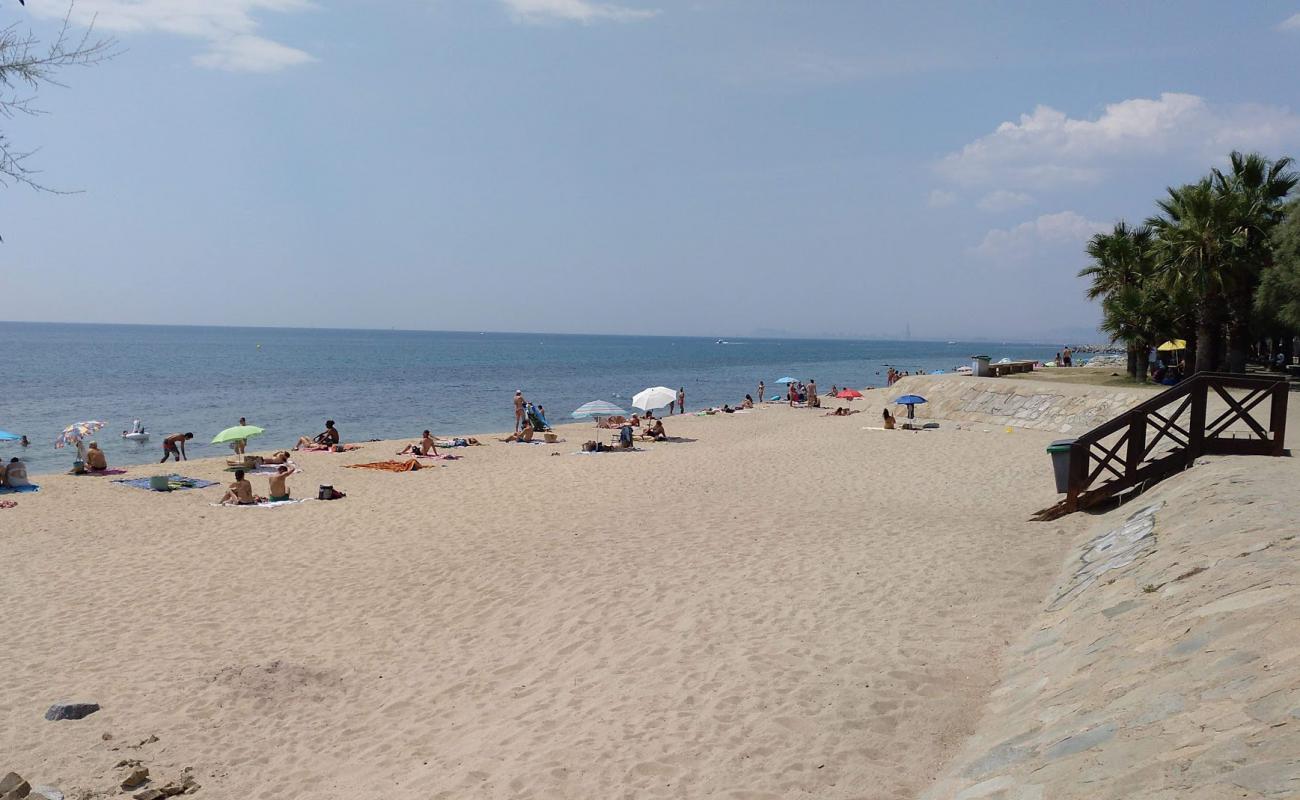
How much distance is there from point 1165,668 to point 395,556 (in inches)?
381

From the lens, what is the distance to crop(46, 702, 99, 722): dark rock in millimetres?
6934

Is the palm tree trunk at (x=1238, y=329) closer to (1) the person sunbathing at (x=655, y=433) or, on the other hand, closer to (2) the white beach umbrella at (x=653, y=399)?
(2) the white beach umbrella at (x=653, y=399)

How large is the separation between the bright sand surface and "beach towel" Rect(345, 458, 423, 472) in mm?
5503

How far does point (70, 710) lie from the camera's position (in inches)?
275

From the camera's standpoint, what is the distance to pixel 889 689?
6.41 m

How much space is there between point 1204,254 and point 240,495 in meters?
29.2

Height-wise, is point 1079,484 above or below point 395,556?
above

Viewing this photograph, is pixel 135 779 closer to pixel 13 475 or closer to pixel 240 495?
pixel 240 495

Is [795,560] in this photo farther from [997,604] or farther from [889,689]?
[889,689]

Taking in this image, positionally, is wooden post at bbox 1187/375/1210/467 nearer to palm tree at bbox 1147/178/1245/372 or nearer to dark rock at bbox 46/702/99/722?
dark rock at bbox 46/702/99/722


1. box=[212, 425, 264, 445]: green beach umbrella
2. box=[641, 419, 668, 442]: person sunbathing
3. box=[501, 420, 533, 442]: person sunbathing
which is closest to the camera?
box=[212, 425, 264, 445]: green beach umbrella

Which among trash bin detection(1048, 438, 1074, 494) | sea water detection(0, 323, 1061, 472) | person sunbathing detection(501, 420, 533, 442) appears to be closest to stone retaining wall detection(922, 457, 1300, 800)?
trash bin detection(1048, 438, 1074, 494)

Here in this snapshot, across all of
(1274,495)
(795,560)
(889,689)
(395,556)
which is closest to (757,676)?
(889,689)

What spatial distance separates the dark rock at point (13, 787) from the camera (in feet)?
17.8
